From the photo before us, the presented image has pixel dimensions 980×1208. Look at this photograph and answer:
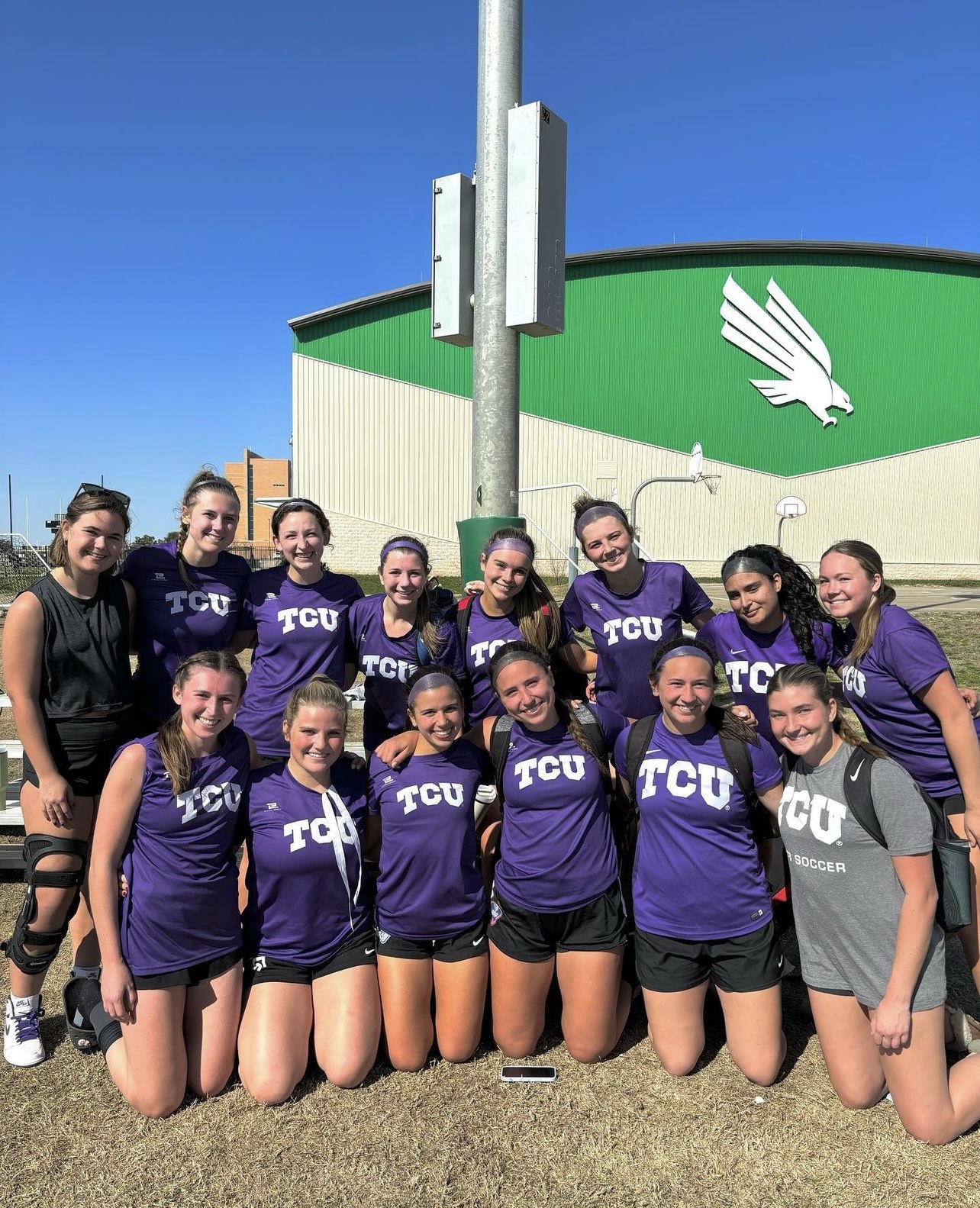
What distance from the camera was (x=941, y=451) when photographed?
32750mm

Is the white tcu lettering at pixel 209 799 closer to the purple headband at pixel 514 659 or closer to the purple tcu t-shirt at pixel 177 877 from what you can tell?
the purple tcu t-shirt at pixel 177 877

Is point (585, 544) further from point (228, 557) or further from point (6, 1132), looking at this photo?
point (6, 1132)

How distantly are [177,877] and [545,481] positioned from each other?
29400 millimetres

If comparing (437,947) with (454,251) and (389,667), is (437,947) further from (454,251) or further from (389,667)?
(454,251)

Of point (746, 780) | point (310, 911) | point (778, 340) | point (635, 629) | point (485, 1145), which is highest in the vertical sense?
point (778, 340)

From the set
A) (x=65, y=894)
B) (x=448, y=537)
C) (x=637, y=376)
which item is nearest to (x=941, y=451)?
(x=637, y=376)

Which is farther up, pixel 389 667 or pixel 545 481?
pixel 545 481

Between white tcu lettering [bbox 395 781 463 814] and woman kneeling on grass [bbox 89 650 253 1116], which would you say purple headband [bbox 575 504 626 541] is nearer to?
white tcu lettering [bbox 395 781 463 814]

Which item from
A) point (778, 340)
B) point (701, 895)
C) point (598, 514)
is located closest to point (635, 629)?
point (598, 514)

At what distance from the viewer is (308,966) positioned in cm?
334

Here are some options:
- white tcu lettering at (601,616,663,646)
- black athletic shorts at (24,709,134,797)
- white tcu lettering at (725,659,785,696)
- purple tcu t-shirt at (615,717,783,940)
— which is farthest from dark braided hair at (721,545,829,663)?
black athletic shorts at (24,709,134,797)

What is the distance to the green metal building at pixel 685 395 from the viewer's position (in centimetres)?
3134

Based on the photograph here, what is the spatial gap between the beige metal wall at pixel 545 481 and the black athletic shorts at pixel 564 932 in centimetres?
2773

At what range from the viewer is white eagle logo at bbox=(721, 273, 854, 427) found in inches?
1240
